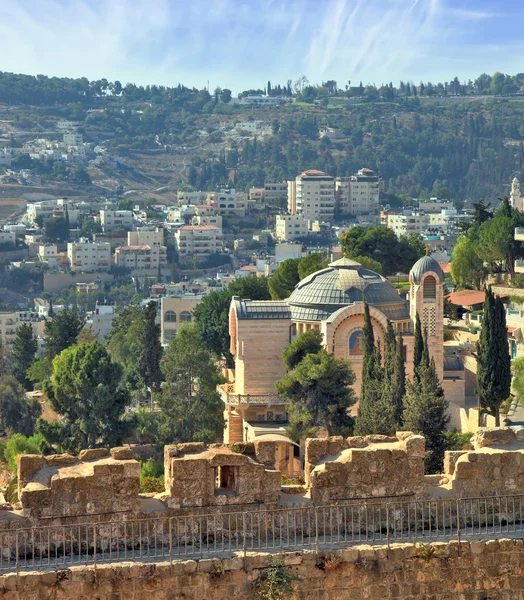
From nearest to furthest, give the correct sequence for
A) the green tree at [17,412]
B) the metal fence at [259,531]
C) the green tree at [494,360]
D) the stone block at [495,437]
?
1. the metal fence at [259,531]
2. the stone block at [495,437]
3. the green tree at [494,360]
4. the green tree at [17,412]

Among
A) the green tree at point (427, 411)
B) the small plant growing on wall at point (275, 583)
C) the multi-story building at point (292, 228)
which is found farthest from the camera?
the multi-story building at point (292, 228)

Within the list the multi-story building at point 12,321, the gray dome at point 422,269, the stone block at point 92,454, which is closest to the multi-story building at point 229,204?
the multi-story building at point 12,321

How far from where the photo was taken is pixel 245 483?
13.0 metres

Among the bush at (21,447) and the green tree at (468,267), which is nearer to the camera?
the bush at (21,447)

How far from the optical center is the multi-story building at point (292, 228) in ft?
578

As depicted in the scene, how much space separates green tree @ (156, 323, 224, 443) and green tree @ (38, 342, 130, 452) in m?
1.29

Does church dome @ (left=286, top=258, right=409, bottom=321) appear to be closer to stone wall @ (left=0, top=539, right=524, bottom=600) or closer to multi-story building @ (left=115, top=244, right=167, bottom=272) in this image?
stone wall @ (left=0, top=539, right=524, bottom=600)

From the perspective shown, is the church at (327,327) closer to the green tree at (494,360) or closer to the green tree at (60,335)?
the green tree at (494,360)

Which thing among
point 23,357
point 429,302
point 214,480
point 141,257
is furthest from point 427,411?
point 141,257

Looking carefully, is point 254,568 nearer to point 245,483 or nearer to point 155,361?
point 245,483

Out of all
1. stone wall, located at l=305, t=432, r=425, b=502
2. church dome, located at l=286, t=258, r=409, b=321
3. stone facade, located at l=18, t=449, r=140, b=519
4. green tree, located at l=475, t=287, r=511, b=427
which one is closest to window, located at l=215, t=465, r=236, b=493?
stone wall, located at l=305, t=432, r=425, b=502

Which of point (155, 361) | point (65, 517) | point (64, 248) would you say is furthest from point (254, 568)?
point (64, 248)

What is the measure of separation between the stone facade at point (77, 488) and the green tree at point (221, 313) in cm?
3805

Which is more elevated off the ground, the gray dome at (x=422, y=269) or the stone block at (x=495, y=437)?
the gray dome at (x=422, y=269)
